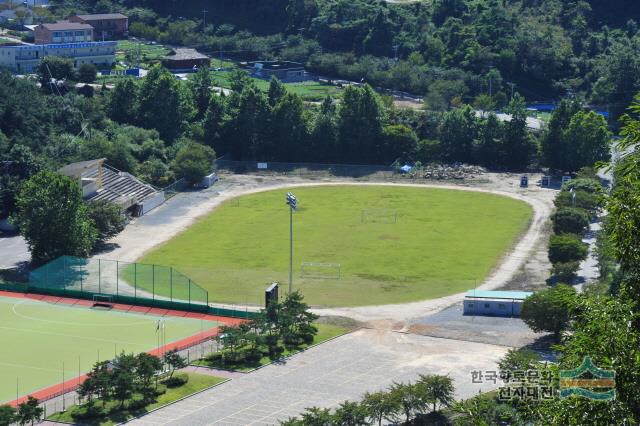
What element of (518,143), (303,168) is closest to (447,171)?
(518,143)

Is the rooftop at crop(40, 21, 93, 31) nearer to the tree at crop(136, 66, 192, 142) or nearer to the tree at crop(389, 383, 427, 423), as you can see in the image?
the tree at crop(136, 66, 192, 142)

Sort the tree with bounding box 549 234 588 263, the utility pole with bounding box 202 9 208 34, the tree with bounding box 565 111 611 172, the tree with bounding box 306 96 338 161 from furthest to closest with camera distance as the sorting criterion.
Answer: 1. the utility pole with bounding box 202 9 208 34
2. the tree with bounding box 306 96 338 161
3. the tree with bounding box 565 111 611 172
4. the tree with bounding box 549 234 588 263

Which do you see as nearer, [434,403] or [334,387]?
[434,403]

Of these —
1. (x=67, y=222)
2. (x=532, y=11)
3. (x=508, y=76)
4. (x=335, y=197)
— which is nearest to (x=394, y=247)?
(x=335, y=197)

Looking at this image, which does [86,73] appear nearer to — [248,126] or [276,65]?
[248,126]

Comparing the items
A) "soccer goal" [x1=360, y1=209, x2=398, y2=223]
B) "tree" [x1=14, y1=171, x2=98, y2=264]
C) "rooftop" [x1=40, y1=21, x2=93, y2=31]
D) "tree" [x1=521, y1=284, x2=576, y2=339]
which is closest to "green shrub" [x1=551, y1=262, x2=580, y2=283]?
"tree" [x1=521, y1=284, x2=576, y2=339]

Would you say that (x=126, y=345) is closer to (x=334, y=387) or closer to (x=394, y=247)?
(x=334, y=387)
